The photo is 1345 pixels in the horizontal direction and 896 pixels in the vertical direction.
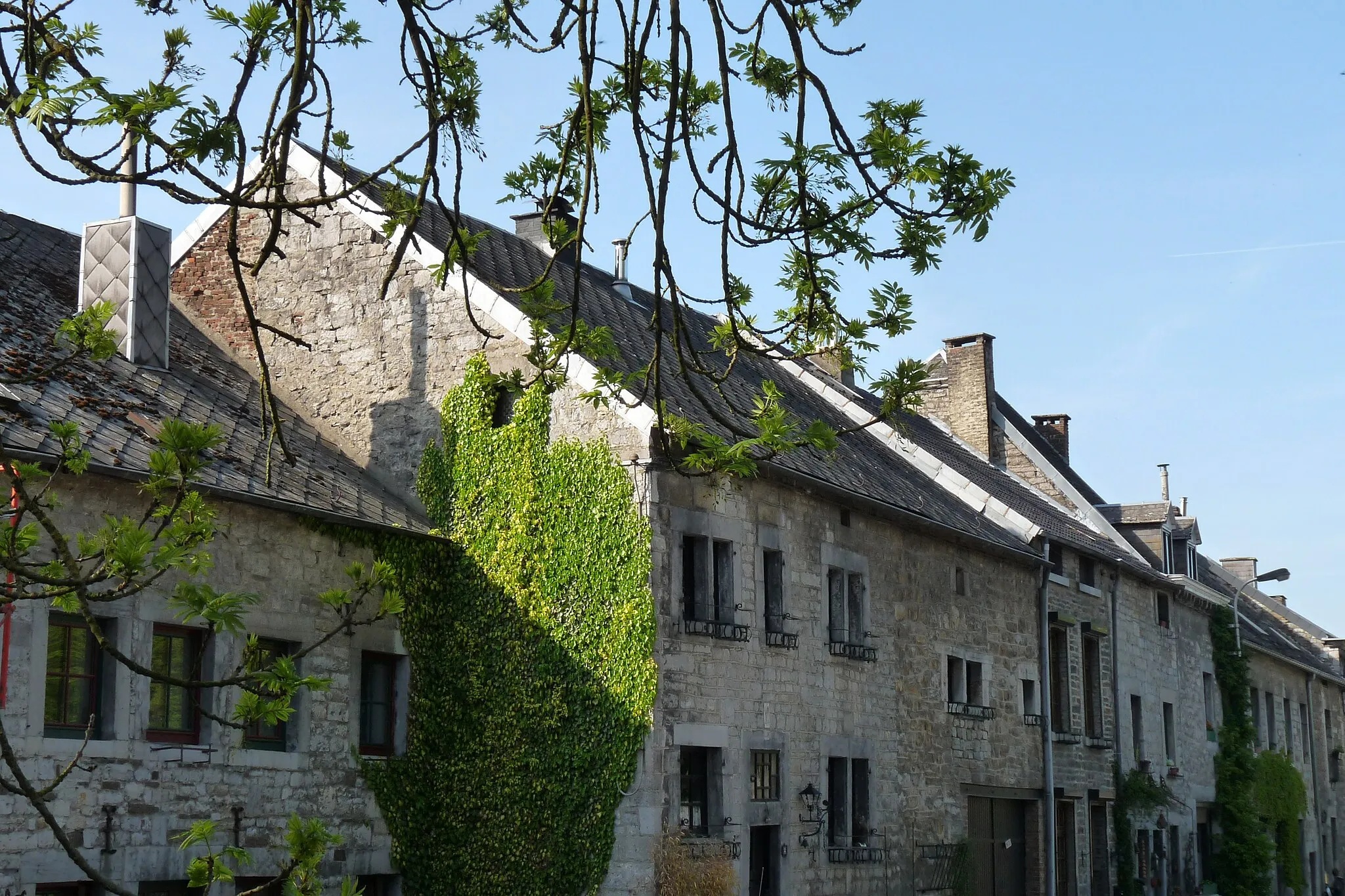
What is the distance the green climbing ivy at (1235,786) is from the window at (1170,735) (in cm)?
259

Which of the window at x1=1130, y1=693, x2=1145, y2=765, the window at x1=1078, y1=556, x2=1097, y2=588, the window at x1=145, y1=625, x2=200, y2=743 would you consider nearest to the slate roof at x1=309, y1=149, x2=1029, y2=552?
the window at x1=1078, y1=556, x2=1097, y2=588

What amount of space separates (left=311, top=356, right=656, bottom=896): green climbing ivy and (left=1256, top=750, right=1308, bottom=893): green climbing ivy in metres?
20.3

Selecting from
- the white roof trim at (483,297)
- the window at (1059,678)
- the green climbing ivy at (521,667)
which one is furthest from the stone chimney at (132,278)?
the window at (1059,678)

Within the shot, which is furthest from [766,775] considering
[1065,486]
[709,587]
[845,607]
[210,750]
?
[1065,486]

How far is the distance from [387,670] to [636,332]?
570cm

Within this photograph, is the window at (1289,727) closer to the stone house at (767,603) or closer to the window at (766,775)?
the stone house at (767,603)

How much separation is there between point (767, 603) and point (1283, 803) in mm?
20086

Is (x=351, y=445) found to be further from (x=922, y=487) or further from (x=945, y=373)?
(x=945, y=373)

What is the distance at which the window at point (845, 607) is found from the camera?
17.9 meters

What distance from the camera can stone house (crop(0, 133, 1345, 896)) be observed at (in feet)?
48.1

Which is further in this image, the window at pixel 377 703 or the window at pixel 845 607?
the window at pixel 845 607

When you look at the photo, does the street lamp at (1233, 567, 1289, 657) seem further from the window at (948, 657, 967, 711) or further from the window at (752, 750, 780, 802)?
the window at (752, 750, 780, 802)

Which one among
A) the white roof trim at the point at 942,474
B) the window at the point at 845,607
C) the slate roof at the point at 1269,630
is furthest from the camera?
the slate roof at the point at 1269,630

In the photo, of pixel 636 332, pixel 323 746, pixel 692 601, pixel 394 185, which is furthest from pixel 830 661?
pixel 394 185
